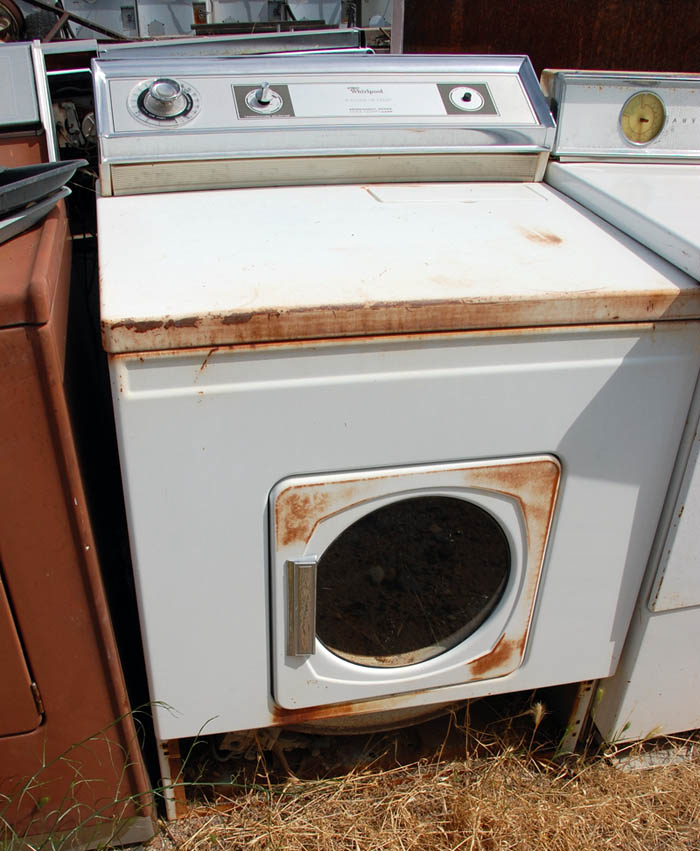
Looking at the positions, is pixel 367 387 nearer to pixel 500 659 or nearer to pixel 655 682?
pixel 500 659

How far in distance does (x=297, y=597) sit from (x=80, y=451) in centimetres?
47

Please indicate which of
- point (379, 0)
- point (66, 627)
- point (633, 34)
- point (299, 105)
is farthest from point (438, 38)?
point (379, 0)

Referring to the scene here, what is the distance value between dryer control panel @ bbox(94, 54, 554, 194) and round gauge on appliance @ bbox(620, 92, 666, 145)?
20cm

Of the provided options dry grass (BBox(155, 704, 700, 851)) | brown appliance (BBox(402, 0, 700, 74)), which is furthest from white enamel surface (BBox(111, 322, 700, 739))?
brown appliance (BBox(402, 0, 700, 74))

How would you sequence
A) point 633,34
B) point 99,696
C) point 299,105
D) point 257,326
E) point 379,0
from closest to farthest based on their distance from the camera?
point 257,326
point 99,696
point 299,105
point 633,34
point 379,0

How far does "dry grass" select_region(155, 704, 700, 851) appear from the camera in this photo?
5.11ft

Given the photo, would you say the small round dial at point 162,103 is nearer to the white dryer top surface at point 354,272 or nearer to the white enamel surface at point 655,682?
the white dryer top surface at point 354,272

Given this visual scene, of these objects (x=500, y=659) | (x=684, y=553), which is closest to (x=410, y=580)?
(x=500, y=659)

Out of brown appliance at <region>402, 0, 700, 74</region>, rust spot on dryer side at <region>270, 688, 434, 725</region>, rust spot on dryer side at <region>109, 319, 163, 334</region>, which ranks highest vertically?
brown appliance at <region>402, 0, 700, 74</region>

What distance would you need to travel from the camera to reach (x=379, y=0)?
11.6 meters

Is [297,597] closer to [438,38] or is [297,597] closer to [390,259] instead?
[390,259]

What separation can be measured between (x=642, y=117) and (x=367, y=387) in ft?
3.63

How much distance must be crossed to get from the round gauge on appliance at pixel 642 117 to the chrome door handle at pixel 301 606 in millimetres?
1271

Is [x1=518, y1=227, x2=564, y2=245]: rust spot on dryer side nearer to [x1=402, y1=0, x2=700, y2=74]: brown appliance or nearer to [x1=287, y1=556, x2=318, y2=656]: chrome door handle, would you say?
[x1=287, y1=556, x2=318, y2=656]: chrome door handle
